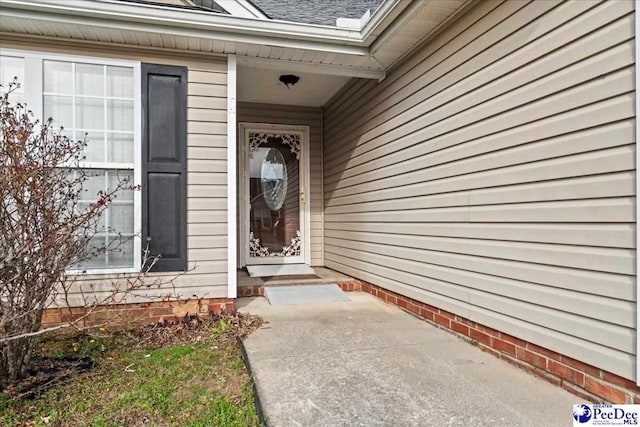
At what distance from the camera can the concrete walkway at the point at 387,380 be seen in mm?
2074

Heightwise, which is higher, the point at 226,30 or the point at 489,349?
the point at 226,30

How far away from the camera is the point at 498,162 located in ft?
9.45

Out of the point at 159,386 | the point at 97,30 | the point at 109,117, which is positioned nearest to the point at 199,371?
the point at 159,386

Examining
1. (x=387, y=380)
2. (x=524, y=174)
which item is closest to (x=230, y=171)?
(x=387, y=380)

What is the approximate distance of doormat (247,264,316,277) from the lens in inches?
221

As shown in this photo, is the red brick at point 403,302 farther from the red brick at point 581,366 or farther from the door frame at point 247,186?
the door frame at point 247,186

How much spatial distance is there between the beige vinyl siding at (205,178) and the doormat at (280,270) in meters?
1.55

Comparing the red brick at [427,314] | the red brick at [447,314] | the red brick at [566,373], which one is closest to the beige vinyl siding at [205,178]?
the red brick at [427,314]

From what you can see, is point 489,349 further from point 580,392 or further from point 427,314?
point 427,314

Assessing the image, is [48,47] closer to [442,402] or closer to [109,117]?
[109,117]

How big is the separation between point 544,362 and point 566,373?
0.51 ft

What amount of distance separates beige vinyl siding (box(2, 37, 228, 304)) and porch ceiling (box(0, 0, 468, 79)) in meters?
0.22

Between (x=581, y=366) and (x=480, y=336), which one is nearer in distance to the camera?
(x=581, y=366)

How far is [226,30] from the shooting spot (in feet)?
12.0
